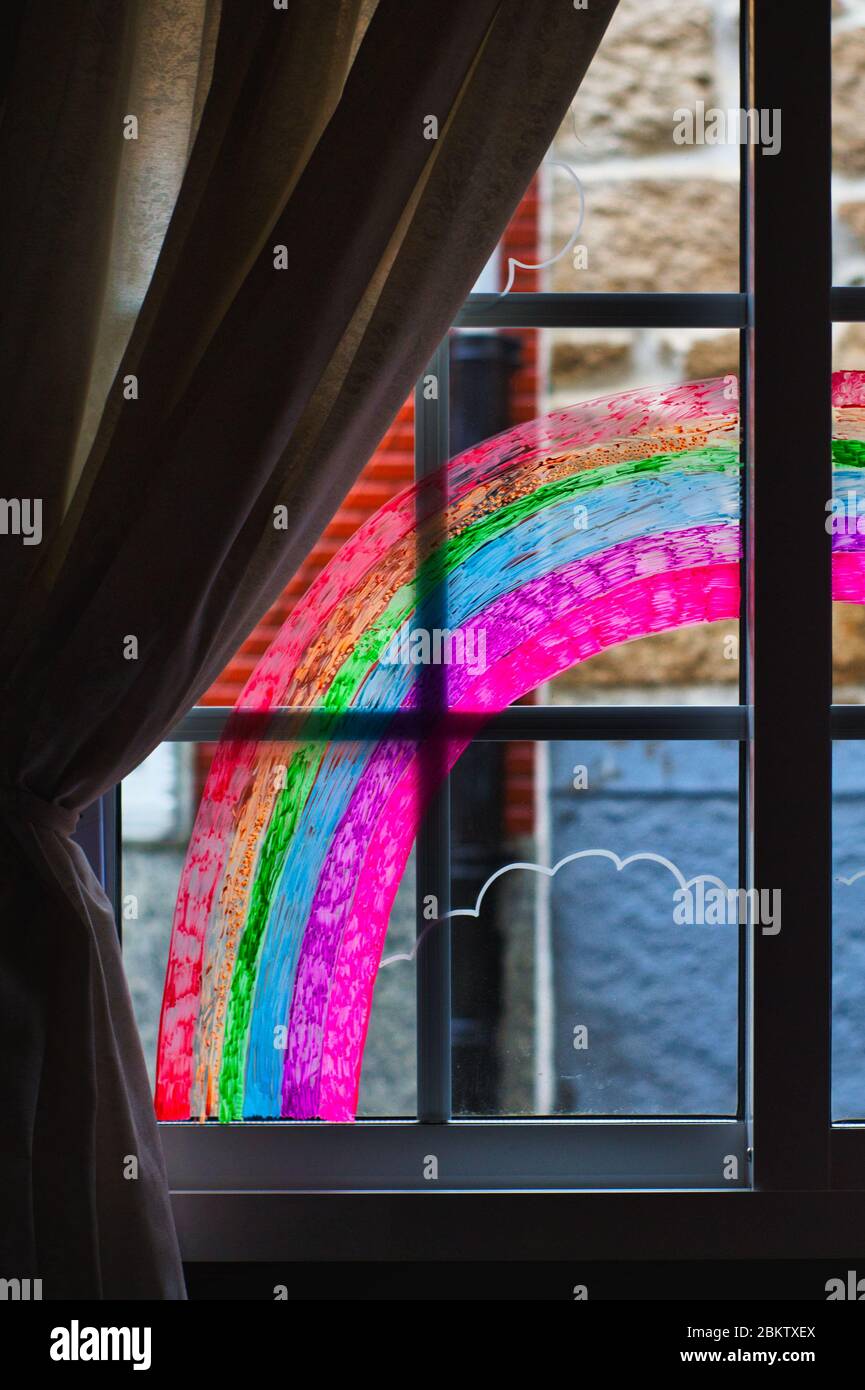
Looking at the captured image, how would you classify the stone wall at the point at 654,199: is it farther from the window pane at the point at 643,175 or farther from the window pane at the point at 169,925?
the window pane at the point at 169,925

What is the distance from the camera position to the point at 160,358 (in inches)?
48.5

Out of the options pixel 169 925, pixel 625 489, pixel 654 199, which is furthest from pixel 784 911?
pixel 654 199

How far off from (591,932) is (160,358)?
0.95 m

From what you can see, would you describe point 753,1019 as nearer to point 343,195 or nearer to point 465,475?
point 465,475

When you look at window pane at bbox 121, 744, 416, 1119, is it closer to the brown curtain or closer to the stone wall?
the brown curtain

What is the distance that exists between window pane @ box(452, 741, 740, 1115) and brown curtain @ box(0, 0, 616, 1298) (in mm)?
451

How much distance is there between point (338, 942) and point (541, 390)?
82 centimetres

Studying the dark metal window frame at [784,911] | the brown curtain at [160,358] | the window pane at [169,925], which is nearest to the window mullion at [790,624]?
the dark metal window frame at [784,911]

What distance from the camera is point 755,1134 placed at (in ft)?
4.52

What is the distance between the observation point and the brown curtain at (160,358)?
1.19 m

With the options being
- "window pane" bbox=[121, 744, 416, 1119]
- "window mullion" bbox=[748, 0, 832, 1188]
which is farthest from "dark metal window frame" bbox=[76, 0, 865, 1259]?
"window pane" bbox=[121, 744, 416, 1119]

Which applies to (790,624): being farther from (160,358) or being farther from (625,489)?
(160,358)

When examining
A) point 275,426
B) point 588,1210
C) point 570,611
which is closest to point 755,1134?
point 588,1210

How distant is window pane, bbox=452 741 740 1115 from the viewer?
1452 mm
